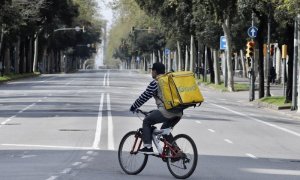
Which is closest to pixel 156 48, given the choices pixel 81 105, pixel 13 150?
pixel 81 105

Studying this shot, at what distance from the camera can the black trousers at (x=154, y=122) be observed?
14.2 m

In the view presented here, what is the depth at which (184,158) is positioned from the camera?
552 inches

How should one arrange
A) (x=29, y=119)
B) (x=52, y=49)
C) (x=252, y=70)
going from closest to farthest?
(x=29, y=119), (x=252, y=70), (x=52, y=49)

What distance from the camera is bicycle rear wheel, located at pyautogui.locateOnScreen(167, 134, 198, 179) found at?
13945 millimetres

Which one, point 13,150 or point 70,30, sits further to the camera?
point 70,30

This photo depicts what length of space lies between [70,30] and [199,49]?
3968cm

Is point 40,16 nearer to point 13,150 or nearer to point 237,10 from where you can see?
point 237,10

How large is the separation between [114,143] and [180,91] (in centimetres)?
735

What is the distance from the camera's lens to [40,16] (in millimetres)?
93188

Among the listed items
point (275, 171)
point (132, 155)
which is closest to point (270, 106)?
point (275, 171)

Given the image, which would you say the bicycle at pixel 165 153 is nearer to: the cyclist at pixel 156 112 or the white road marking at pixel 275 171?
the cyclist at pixel 156 112

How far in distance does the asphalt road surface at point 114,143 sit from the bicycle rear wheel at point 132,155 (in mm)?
172

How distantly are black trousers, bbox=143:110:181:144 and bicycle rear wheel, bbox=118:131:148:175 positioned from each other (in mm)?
260

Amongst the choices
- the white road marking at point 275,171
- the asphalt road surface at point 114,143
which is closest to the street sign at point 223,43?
the asphalt road surface at point 114,143
